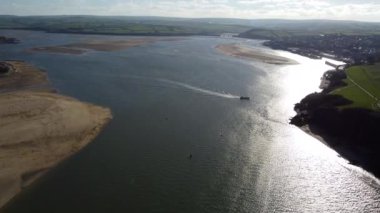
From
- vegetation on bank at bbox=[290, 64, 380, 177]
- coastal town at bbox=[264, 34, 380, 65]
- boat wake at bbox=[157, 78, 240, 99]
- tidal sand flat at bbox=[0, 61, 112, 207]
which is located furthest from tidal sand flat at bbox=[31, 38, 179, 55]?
vegetation on bank at bbox=[290, 64, 380, 177]

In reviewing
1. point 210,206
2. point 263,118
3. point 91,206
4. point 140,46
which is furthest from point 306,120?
point 140,46

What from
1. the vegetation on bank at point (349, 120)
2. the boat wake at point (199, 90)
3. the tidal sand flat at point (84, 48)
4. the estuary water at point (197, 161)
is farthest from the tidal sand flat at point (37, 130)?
the tidal sand flat at point (84, 48)

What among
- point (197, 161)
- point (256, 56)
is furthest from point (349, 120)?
point (256, 56)

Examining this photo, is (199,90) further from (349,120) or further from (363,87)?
(349,120)

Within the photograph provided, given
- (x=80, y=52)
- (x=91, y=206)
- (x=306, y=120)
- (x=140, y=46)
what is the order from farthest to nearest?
(x=140, y=46), (x=80, y=52), (x=306, y=120), (x=91, y=206)

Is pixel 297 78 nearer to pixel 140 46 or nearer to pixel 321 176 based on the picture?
pixel 321 176

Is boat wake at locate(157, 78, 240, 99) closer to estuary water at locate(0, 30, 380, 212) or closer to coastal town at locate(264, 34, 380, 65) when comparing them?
estuary water at locate(0, 30, 380, 212)

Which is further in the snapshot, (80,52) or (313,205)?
(80,52)
